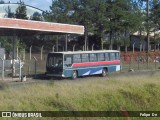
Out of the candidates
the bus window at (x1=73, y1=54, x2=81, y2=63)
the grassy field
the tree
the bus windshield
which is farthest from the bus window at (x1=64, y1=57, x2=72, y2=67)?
the tree

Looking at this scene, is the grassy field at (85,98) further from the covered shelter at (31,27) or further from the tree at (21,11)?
the tree at (21,11)

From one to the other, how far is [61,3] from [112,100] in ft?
185

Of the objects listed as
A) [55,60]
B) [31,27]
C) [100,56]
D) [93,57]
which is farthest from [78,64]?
[31,27]

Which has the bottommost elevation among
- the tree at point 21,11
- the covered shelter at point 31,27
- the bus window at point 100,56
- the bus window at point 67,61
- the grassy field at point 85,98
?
the grassy field at point 85,98

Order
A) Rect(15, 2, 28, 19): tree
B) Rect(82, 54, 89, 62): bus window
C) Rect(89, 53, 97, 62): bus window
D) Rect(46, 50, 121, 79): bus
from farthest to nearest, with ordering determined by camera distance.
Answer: Rect(15, 2, 28, 19): tree, Rect(89, 53, 97, 62): bus window, Rect(82, 54, 89, 62): bus window, Rect(46, 50, 121, 79): bus

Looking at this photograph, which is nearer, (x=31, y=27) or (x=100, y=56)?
(x=31, y=27)

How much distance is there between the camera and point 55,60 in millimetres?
36625

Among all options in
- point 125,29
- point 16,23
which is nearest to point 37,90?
point 16,23

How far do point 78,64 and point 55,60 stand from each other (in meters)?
2.02

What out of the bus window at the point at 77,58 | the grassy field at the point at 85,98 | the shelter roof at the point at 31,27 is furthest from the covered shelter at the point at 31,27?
the grassy field at the point at 85,98

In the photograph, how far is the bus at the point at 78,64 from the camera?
3616 cm

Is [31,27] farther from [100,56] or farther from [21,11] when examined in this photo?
[21,11]

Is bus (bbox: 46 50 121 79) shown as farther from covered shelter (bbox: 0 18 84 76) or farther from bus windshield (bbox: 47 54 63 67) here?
covered shelter (bbox: 0 18 84 76)

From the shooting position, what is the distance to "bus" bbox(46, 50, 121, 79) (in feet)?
119
